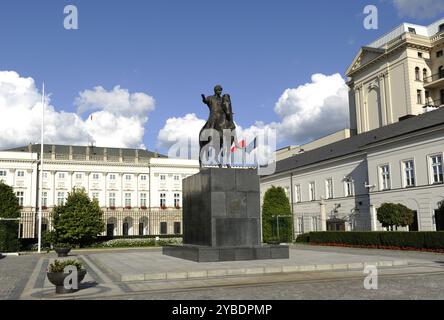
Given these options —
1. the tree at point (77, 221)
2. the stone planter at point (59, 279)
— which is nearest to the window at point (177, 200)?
the tree at point (77, 221)

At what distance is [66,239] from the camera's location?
40688 mm

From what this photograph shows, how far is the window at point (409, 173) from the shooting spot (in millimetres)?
35344

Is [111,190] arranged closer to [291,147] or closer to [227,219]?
[291,147]

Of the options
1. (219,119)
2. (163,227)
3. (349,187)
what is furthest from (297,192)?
(219,119)

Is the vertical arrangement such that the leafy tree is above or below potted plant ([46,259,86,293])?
above

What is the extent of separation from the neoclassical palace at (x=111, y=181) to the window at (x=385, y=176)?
48488 mm

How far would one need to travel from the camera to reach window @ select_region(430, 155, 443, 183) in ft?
107

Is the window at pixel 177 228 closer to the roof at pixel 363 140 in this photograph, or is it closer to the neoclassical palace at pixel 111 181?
the neoclassical palace at pixel 111 181

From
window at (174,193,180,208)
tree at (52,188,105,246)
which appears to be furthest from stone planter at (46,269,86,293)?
window at (174,193,180,208)

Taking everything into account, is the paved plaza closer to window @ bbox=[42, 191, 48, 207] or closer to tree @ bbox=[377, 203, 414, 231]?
tree @ bbox=[377, 203, 414, 231]

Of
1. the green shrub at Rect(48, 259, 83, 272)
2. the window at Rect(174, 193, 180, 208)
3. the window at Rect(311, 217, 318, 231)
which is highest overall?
the window at Rect(174, 193, 180, 208)

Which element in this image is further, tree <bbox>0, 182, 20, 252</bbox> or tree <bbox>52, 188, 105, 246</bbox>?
tree <bbox>52, 188, 105, 246</bbox>

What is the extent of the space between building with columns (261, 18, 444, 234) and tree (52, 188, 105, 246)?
849 inches

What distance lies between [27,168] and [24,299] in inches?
2940
